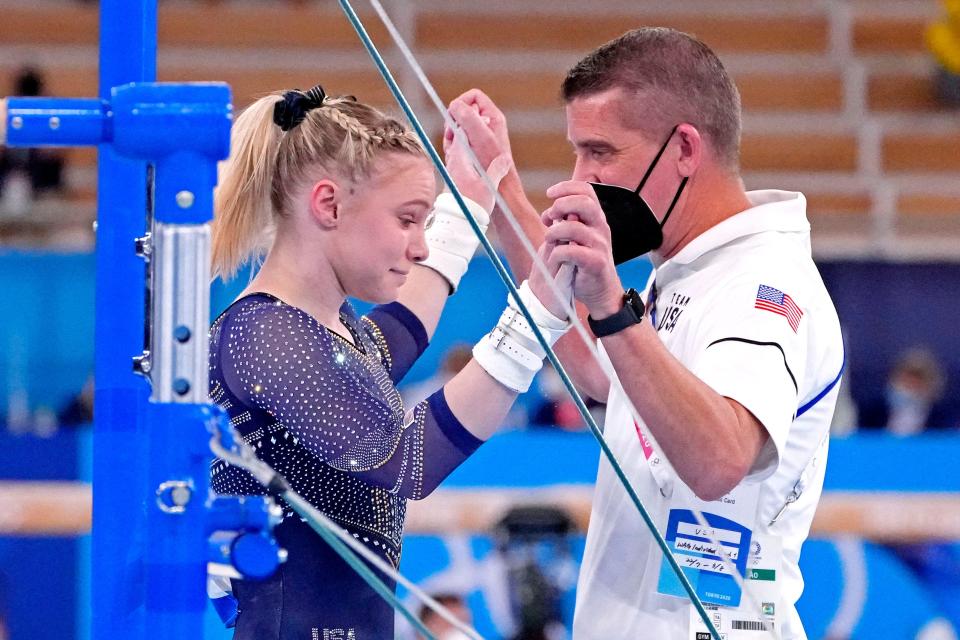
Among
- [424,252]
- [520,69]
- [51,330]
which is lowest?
[51,330]

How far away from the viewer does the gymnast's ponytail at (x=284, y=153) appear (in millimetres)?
1581

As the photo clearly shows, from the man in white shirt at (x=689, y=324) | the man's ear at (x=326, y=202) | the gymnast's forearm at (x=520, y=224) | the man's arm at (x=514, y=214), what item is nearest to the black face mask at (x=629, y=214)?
the man in white shirt at (x=689, y=324)

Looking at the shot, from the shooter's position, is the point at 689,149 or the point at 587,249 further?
the point at 689,149

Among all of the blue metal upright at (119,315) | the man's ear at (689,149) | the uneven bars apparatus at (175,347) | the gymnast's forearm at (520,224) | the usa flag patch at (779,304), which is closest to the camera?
the uneven bars apparatus at (175,347)

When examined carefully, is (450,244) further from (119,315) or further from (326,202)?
(119,315)

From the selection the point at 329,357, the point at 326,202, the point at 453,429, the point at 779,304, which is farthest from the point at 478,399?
the point at 779,304

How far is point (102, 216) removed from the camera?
1.43m

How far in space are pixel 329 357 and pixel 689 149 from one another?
0.61 m

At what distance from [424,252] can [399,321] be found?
234 millimetres

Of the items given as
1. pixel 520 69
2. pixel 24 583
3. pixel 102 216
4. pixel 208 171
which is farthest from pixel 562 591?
pixel 520 69

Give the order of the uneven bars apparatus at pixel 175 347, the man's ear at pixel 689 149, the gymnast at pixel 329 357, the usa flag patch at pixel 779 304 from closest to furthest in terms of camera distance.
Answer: the uneven bars apparatus at pixel 175 347 < the gymnast at pixel 329 357 < the usa flag patch at pixel 779 304 < the man's ear at pixel 689 149

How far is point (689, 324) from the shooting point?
1.77m

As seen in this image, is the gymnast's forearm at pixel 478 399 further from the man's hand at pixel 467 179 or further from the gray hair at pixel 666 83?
the gray hair at pixel 666 83

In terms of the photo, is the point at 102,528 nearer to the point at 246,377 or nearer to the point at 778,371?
the point at 246,377
